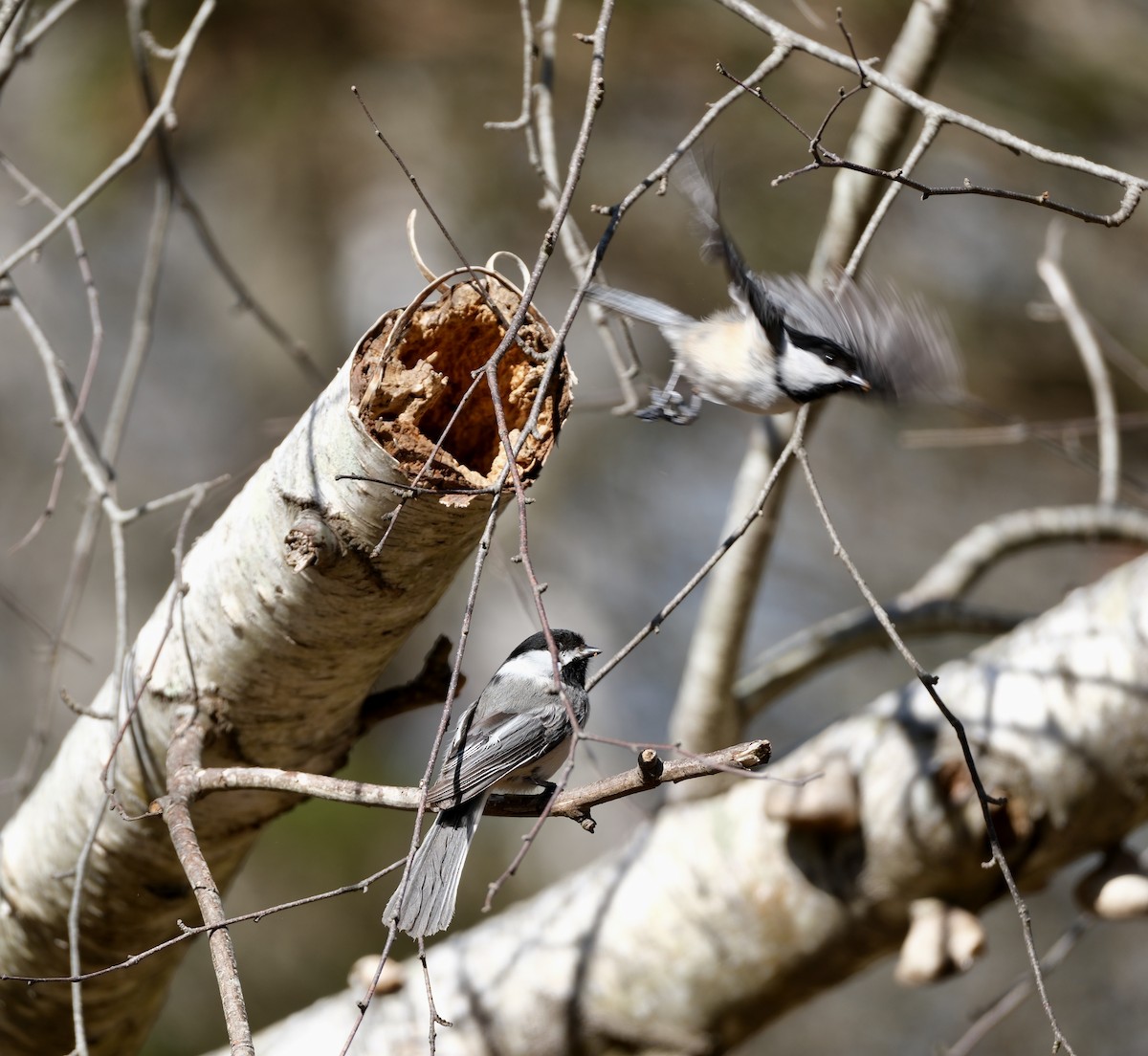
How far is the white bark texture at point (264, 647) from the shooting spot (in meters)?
1.22

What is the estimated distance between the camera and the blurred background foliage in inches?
181

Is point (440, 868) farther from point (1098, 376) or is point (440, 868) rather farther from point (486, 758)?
point (1098, 376)

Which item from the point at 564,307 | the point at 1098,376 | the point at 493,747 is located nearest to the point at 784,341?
the point at 493,747

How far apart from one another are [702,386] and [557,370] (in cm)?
69

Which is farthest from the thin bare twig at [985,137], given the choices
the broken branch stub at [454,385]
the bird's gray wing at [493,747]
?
the bird's gray wing at [493,747]

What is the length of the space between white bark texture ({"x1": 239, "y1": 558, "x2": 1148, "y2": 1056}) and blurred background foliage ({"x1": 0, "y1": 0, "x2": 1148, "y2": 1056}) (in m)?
2.62

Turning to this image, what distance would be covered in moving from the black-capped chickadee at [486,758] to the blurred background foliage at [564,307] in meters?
2.72

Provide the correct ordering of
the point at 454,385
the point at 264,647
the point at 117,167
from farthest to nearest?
1. the point at 117,167
2. the point at 264,647
3. the point at 454,385

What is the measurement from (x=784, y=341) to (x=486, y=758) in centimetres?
81

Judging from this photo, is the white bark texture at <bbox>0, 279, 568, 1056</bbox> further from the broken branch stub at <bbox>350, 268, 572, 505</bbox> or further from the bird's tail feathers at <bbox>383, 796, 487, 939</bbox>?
the bird's tail feathers at <bbox>383, 796, 487, 939</bbox>

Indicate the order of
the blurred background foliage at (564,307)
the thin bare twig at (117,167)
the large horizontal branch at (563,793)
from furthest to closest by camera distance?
the blurred background foliage at (564,307), the thin bare twig at (117,167), the large horizontal branch at (563,793)

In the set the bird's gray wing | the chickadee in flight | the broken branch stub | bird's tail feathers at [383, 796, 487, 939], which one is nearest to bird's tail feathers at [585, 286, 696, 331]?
the chickadee in flight

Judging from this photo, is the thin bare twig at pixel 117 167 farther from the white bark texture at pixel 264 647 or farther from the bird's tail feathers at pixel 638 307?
the bird's tail feathers at pixel 638 307

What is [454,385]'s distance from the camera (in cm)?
127
